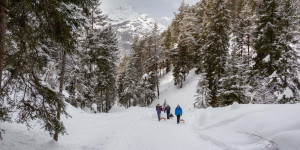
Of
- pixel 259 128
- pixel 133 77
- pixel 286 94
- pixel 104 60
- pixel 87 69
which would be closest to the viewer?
pixel 259 128

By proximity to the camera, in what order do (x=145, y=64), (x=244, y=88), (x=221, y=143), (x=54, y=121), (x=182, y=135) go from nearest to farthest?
(x=54, y=121) → (x=221, y=143) → (x=182, y=135) → (x=244, y=88) → (x=145, y=64)

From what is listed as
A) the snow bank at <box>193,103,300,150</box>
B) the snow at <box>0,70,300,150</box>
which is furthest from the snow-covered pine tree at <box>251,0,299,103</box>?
the snow bank at <box>193,103,300,150</box>

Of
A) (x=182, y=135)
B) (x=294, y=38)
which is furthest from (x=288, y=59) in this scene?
(x=182, y=135)

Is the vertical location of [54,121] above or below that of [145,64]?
below

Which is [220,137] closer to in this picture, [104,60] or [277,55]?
[277,55]

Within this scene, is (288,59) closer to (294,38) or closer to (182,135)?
(294,38)

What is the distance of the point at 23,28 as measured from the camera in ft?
21.1

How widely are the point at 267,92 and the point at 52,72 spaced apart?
54.3 feet

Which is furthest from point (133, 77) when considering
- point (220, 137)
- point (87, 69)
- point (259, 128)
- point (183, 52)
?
point (259, 128)

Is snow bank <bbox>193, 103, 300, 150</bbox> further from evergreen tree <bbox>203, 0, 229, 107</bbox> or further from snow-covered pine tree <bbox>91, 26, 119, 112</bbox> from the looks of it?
snow-covered pine tree <bbox>91, 26, 119, 112</bbox>

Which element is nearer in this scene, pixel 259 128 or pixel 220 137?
pixel 259 128

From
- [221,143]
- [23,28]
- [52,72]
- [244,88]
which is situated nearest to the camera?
[23,28]

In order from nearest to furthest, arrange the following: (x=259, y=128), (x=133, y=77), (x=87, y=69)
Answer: (x=259, y=128), (x=87, y=69), (x=133, y=77)

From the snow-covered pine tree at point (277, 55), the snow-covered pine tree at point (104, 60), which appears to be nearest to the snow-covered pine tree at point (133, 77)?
the snow-covered pine tree at point (104, 60)
